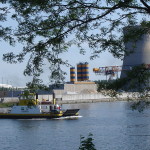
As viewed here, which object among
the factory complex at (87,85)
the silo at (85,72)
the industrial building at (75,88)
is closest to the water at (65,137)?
the factory complex at (87,85)

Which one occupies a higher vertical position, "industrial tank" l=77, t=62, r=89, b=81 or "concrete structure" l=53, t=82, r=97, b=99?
"industrial tank" l=77, t=62, r=89, b=81

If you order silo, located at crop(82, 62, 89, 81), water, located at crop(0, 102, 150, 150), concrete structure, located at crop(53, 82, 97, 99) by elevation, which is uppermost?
silo, located at crop(82, 62, 89, 81)

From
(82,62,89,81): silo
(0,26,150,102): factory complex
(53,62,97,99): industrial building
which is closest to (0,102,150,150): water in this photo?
(0,26,150,102): factory complex

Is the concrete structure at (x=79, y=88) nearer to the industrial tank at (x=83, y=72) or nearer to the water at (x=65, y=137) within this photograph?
the industrial tank at (x=83, y=72)

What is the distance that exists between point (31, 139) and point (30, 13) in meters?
15.1

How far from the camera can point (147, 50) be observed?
51719 millimetres

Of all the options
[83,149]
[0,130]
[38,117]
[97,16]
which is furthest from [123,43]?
[38,117]

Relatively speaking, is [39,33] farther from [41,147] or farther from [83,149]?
[41,147]

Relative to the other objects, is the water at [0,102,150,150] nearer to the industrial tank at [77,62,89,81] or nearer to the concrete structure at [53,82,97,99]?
the concrete structure at [53,82,97,99]

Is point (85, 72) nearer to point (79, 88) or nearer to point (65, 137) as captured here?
point (79, 88)

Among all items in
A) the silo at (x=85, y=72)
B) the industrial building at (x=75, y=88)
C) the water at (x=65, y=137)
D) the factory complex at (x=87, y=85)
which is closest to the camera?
the water at (x=65, y=137)

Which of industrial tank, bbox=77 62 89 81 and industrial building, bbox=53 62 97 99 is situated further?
industrial tank, bbox=77 62 89 81

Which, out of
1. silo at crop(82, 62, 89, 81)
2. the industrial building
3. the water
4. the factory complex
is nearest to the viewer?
the water

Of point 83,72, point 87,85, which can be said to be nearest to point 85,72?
point 83,72
